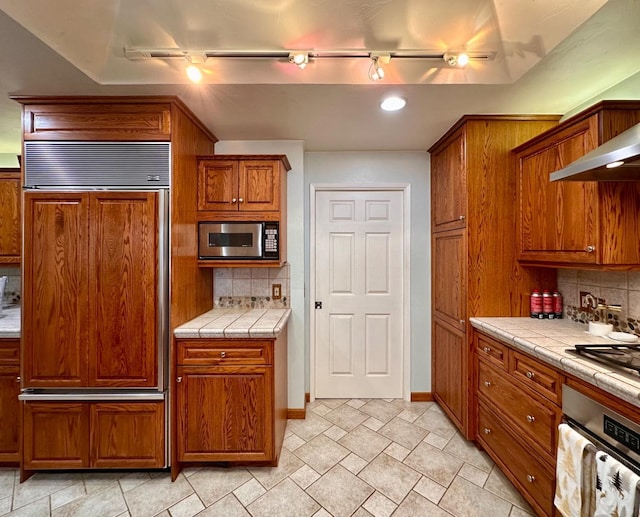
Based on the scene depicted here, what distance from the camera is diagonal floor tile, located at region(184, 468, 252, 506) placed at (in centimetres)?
165

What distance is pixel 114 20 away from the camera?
→ 4.56 ft

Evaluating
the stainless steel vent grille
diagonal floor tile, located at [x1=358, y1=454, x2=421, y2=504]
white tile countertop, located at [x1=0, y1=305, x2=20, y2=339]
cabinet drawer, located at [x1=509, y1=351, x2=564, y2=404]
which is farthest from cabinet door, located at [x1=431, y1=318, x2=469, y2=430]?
white tile countertop, located at [x1=0, y1=305, x2=20, y2=339]

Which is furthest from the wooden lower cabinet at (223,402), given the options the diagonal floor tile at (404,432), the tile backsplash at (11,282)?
the tile backsplash at (11,282)

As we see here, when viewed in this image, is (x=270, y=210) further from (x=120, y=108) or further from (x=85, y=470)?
(x=85, y=470)

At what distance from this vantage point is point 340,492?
1.67 meters

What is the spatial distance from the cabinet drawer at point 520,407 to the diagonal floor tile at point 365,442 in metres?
0.82

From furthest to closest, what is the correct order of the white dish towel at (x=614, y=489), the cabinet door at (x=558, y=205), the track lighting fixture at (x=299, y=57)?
the cabinet door at (x=558, y=205) < the track lighting fixture at (x=299, y=57) < the white dish towel at (x=614, y=489)

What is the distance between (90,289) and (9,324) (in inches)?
30.1

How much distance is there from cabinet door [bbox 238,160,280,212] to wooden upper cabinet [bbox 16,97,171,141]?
0.59 meters

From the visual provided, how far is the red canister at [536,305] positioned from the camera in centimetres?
201

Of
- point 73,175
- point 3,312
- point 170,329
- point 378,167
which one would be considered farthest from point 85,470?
point 378,167

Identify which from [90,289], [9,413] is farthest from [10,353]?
[90,289]

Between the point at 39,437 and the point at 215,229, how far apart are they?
1.67 m

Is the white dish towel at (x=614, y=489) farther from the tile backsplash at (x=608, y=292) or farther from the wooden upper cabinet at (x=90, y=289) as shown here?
the wooden upper cabinet at (x=90, y=289)
